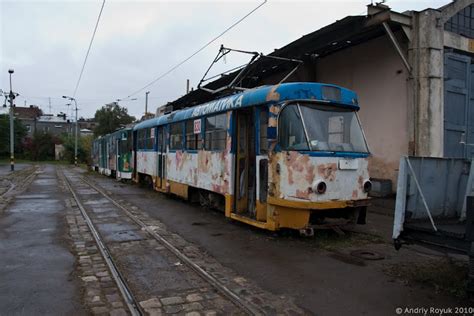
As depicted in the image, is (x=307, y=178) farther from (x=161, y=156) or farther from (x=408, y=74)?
(x=161, y=156)

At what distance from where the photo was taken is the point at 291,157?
24.3ft

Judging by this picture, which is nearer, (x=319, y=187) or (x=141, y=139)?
(x=319, y=187)

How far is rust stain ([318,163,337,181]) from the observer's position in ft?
24.2


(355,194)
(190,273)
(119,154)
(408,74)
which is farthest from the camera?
(119,154)

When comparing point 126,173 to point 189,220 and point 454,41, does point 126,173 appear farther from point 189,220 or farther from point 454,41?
point 454,41

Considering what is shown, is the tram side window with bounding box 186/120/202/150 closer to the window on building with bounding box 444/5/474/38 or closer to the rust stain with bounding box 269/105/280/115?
the rust stain with bounding box 269/105/280/115

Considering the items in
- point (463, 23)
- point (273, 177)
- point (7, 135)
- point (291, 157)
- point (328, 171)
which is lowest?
point (273, 177)

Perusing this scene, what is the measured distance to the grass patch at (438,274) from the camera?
5104mm

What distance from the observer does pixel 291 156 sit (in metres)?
7.41

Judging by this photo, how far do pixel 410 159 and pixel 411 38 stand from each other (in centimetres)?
923

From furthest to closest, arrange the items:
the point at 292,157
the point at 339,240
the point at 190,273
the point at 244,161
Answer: the point at 244,161 → the point at 339,240 → the point at 292,157 → the point at 190,273

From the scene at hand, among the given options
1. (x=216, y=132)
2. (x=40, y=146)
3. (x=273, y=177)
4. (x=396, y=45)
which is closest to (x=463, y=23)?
(x=396, y=45)

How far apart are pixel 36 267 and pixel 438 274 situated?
5.61m

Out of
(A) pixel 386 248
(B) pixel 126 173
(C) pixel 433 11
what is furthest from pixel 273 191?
(B) pixel 126 173
